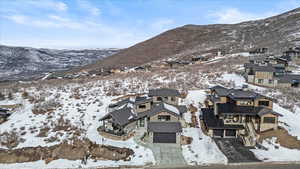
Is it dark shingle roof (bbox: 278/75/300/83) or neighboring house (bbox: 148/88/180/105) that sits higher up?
dark shingle roof (bbox: 278/75/300/83)

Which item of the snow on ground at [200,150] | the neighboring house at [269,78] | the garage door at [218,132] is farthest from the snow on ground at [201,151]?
the neighboring house at [269,78]

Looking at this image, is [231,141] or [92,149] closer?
[92,149]

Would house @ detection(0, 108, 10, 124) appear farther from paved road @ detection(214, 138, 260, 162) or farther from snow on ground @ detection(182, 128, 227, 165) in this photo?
paved road @ detection(214, 138, 260, 162)

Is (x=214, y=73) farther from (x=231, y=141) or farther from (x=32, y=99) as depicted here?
(x=32, y=99)

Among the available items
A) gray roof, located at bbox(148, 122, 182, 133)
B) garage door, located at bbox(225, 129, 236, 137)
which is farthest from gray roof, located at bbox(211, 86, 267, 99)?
gray roof, located at bbox(148, 122, 182, 133)

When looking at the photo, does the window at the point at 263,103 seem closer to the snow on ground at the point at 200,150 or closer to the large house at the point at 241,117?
the large house at the point at 241,117

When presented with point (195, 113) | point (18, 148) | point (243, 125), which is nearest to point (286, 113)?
point (243, 125)
